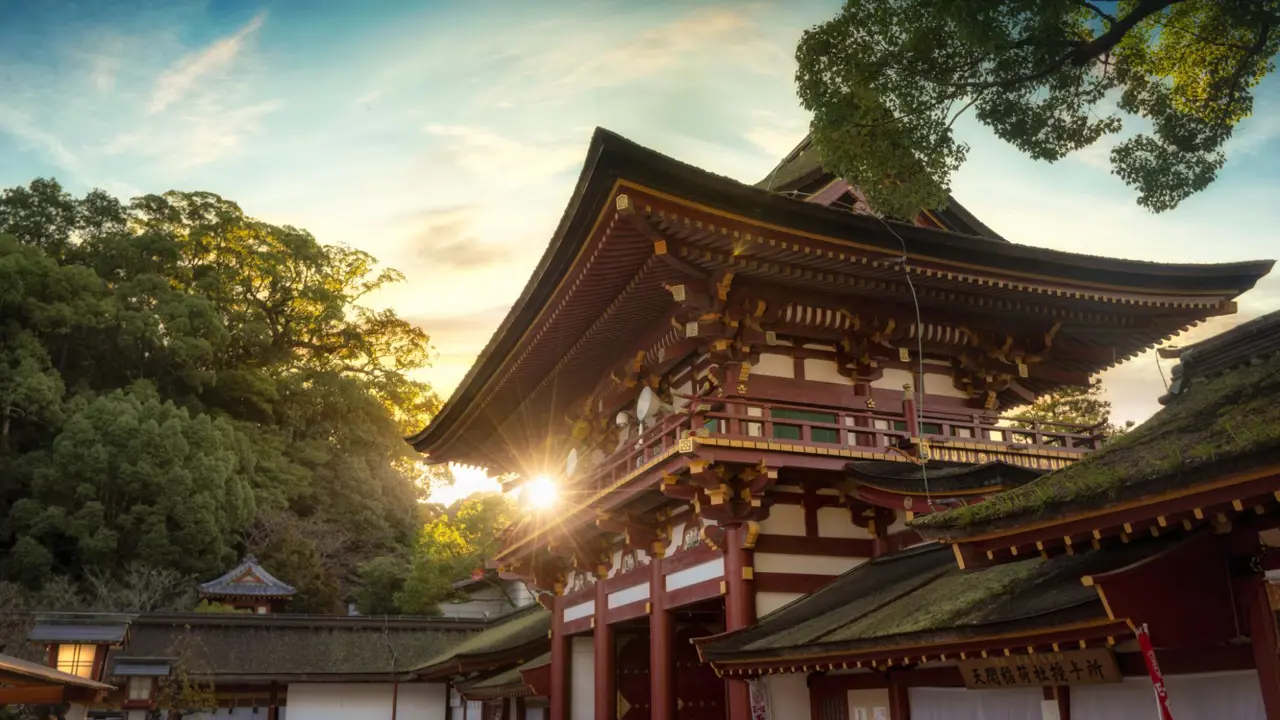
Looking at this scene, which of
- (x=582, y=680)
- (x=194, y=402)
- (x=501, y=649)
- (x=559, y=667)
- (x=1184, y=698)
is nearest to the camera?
(x=1184, y=698)

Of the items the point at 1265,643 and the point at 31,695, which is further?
the point at 31,695

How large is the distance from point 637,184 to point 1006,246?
5803 mm

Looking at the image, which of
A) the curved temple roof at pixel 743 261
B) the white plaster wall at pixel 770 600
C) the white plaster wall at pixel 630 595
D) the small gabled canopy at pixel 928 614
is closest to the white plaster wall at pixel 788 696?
the small gabled canopy at pixel 928 614

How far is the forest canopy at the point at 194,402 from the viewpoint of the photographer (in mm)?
46062

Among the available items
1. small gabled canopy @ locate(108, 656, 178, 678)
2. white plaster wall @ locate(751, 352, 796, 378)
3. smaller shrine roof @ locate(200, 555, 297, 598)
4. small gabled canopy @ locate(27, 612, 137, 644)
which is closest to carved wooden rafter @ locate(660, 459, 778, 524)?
white plaster wall @ locate(751, 352, 796, 378)

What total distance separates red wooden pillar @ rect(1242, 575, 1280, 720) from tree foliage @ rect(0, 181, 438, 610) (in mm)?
47776

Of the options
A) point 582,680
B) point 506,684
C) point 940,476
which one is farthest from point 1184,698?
point 506,684

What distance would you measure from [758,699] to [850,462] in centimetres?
347

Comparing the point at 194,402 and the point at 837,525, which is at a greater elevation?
the point at 194,402

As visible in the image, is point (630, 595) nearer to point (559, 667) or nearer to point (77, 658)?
point (559, 667)

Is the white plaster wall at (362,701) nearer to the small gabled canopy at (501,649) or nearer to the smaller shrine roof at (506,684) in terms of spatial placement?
the small gabled canopy at (501,649)

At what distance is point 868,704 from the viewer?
461 inches

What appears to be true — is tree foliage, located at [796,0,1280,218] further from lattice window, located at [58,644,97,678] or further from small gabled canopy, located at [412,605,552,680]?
lattice window, located at [58,644,97,678]

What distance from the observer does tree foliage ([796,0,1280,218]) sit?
34.9ft
